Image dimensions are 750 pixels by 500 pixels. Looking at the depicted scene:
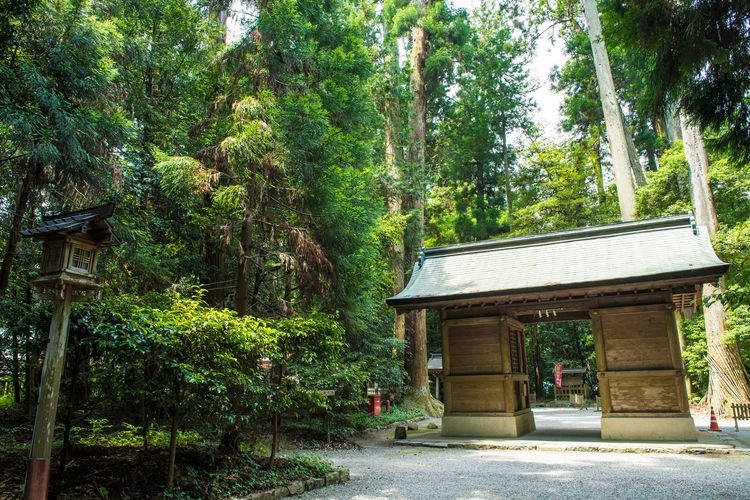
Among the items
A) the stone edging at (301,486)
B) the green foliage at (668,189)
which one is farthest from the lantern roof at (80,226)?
the green foliage at (668,189)

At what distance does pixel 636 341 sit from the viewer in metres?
8.78

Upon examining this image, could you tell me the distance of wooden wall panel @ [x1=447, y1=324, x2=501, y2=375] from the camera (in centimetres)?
992

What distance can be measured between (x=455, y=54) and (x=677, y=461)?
1577 centimetres

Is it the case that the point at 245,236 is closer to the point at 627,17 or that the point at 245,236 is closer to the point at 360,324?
the point at 360,324

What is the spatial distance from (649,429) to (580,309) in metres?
2.54

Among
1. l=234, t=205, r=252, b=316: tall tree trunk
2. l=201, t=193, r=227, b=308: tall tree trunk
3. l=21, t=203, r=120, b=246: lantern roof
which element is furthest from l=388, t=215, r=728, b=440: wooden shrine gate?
l=21, t=203, r=120, b=246: lantern roof

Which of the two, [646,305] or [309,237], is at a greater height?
[309,237]

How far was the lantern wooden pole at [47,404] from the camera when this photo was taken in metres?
3.75

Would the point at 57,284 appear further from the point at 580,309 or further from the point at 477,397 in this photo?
the point at 580,309

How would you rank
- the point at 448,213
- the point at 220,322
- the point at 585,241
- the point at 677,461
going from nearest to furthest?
the point at 220,322 → the point at 677,461 → the point at 585,241 → the point at 448,213

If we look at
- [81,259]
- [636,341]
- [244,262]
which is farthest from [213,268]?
[636,341]

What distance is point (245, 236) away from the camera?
9.25m

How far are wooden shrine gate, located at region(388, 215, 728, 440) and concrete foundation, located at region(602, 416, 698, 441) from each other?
0.02 metres

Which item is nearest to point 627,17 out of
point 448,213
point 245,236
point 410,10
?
point 245,236
